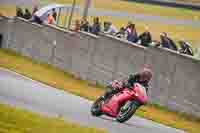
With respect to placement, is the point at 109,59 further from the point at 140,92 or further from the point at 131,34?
the point at 140,92

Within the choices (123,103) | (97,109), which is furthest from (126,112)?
(97,109)

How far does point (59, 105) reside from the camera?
20719 mm

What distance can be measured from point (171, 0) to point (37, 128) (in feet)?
116

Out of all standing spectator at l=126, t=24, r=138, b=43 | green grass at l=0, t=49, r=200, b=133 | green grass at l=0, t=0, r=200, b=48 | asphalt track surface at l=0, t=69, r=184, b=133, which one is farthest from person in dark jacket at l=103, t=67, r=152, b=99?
green grass at l=0, t=0, r=200, b=48

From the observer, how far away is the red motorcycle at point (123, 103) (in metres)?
18.1

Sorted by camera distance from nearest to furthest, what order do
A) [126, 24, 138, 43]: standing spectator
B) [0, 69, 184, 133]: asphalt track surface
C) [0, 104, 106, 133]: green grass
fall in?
[0, 104, 106, 133]: green grass, [0, 69, 184, 133]: asphalt track surface, [126, 24, 138, 43]: standing spectator

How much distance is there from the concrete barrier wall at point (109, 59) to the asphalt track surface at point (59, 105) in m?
2.45

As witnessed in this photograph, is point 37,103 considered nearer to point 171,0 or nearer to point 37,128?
point 37,128

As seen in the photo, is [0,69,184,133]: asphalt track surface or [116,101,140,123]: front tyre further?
[116,101,140,123]: front tyre

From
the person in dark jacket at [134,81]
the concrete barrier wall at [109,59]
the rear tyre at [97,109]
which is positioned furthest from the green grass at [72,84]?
the person in dark jacket at [134,81]

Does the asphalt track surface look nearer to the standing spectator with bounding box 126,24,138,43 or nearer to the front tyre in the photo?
the front tyre

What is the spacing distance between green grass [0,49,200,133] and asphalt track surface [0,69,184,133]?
0.79m

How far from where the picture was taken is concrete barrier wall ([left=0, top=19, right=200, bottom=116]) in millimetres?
23359

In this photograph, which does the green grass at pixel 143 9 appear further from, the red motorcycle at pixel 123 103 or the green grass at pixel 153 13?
the red motorcycle at pixel 123 103
